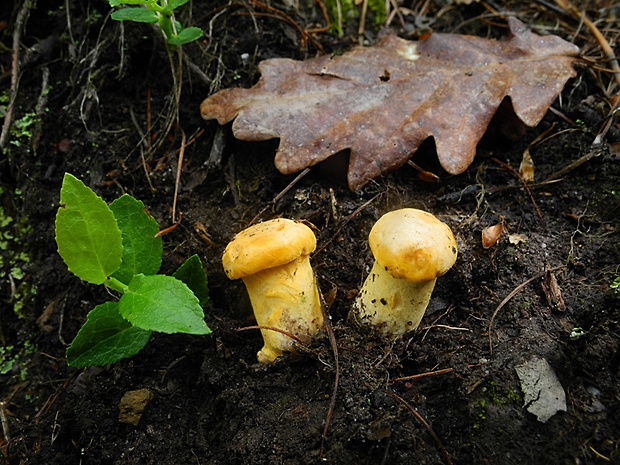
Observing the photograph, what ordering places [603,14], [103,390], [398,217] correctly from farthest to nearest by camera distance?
[603,14], [103,390], [398,217]

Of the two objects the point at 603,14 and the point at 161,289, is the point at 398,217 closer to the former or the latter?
the point at 161,289

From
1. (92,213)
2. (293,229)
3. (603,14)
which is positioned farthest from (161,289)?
(603,14)

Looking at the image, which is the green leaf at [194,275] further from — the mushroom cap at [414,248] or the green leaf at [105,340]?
the mushroom cap at [414,248]

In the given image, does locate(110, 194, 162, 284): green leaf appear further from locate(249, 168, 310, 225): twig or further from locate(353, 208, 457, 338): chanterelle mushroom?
locate(353, 208, 457, 338): chanterelle mushroom

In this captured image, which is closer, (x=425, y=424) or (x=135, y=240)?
(x=425, y=424)

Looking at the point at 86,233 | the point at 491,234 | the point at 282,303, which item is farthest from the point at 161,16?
the point at 491,234

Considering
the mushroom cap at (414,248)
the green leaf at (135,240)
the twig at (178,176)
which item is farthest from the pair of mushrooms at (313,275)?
the twig at (178,176)

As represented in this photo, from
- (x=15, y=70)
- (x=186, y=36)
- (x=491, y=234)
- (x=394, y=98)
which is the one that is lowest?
(x=491, y=234)

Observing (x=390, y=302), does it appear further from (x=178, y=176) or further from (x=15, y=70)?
(x=15, y=70)
